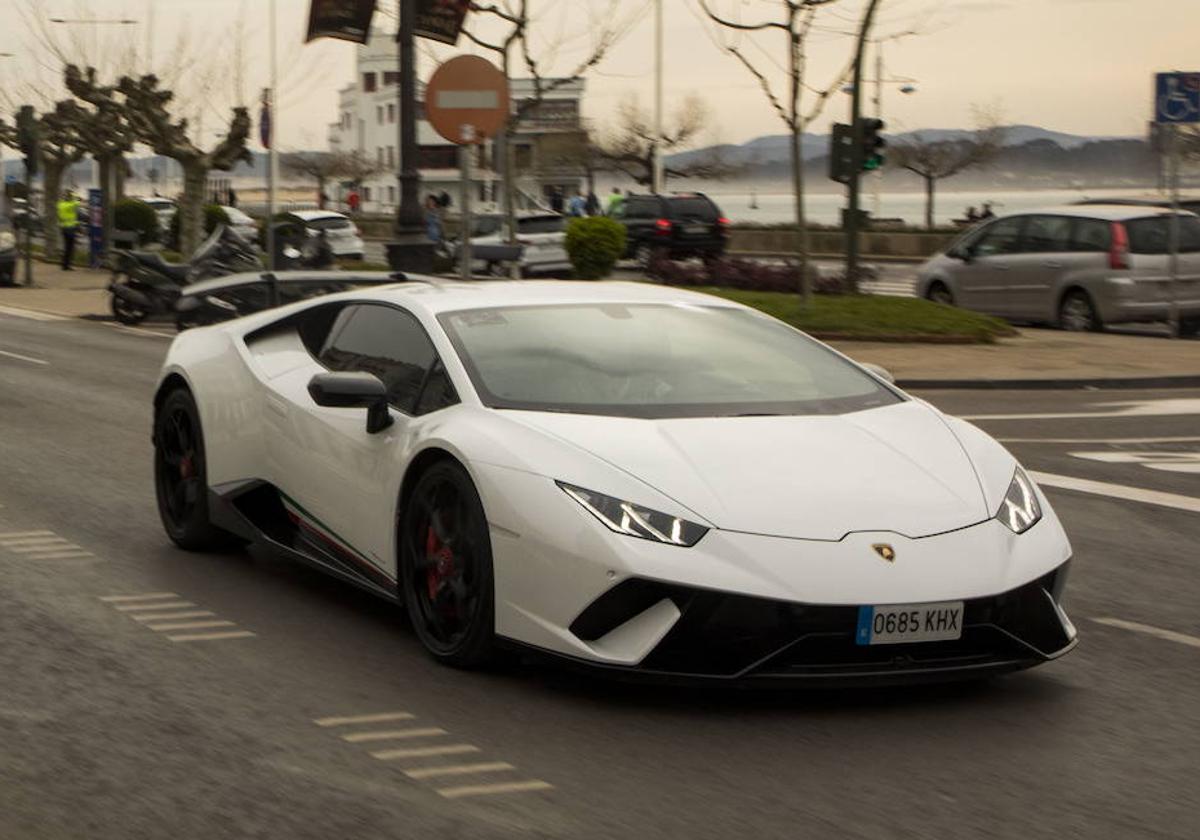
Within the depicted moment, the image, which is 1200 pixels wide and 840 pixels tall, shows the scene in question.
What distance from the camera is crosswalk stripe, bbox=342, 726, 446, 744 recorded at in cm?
561

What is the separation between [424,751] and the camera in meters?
5.47

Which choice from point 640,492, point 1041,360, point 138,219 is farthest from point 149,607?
point 138,219

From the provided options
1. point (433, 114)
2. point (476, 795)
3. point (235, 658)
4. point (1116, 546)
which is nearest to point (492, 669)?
point (235, 658)

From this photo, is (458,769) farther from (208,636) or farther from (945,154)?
(945,154)

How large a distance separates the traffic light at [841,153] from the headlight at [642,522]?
20676 millimetres

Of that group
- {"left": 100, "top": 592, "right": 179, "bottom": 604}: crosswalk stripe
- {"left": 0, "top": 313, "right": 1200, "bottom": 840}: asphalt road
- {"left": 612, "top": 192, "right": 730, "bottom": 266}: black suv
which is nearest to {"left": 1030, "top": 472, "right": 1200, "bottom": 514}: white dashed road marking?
{"left": 0, "top": 313, "right": 1200, "bottom": 840}: asphalt road

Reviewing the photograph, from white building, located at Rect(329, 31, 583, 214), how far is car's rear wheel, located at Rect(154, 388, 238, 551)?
104 m

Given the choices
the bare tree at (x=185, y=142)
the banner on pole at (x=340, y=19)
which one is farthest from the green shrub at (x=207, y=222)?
the banner on pole at (x=340, y=19)

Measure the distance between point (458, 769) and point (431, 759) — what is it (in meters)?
0.13

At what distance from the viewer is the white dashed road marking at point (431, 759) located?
511 centimetres

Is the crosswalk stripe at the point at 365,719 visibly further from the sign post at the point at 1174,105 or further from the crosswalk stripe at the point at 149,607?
the sign post at the point at 1174,105

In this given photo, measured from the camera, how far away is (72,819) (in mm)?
4859

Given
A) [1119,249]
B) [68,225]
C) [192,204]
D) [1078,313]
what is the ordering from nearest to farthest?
[1119,249]
[1078,313]
[192,204]
[68,225]

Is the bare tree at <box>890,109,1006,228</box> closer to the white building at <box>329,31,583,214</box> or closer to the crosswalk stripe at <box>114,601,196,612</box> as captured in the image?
the white building at <box>329,31,583,214</box>
